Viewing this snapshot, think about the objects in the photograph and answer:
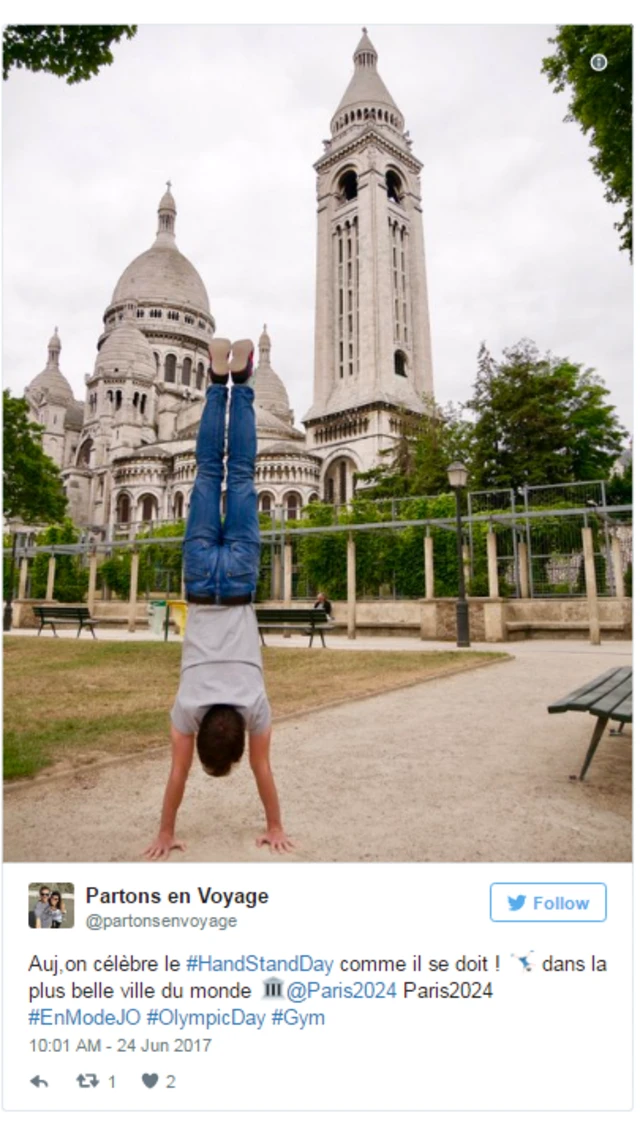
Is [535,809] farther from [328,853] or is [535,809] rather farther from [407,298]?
[407,298]

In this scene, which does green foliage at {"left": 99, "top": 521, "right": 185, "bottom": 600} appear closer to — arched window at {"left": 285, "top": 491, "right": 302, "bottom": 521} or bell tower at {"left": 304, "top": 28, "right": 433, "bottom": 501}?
arched window at {"left": 285, "top": 491, "right": 302, "bottom": 521}

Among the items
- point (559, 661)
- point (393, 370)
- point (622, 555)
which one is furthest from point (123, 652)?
point (393, 370)

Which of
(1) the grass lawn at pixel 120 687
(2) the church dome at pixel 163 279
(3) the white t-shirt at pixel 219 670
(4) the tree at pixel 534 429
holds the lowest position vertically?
(1) the grass lawn at pixel 120 687

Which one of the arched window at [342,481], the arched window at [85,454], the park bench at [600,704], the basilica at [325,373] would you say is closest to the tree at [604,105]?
the park bench at [600,704]

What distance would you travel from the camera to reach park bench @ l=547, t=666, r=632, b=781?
9.04 ft

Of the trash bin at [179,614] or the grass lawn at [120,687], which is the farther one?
the trash bin at [179,614]

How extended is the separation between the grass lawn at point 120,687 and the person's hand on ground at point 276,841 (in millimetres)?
1527

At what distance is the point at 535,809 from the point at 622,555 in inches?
641

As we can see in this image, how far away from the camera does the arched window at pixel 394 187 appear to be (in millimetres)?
56000

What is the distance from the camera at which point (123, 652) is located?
1041cm

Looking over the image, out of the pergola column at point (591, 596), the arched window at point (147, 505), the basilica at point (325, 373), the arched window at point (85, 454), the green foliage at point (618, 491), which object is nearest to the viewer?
the pergola column at point (591, 596)
